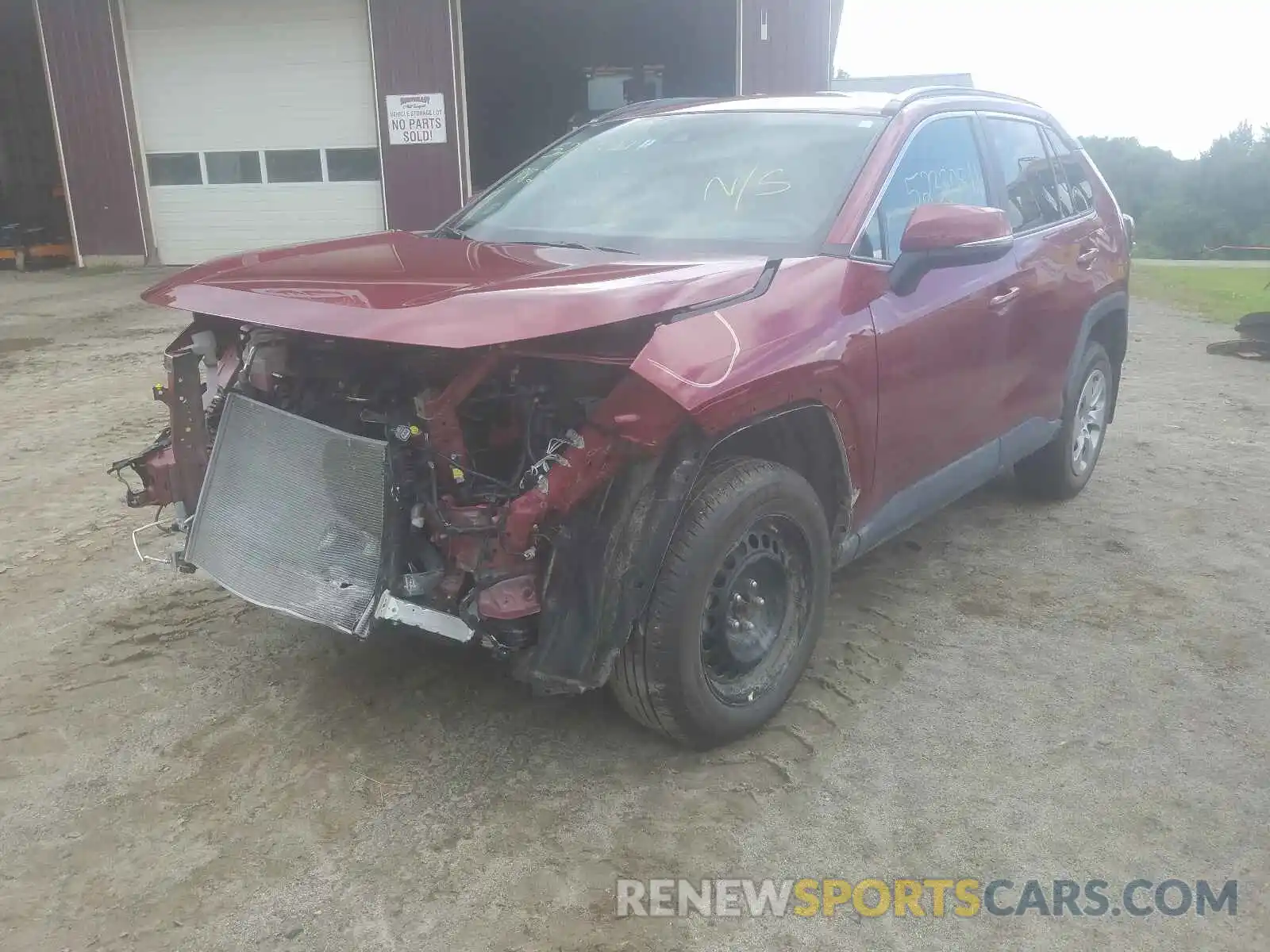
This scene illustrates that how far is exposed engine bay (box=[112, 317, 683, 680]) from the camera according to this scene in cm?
267

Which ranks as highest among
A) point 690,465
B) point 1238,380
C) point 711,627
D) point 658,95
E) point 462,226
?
point 658,95

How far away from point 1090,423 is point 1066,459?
410 millimetres

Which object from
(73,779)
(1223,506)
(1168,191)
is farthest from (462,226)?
(1168,191)

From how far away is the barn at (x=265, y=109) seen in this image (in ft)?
47.2

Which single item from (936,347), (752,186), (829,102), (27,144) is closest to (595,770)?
(936,347)

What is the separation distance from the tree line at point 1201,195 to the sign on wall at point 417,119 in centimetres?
2039

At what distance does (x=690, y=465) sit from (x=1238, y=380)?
24.0 ft

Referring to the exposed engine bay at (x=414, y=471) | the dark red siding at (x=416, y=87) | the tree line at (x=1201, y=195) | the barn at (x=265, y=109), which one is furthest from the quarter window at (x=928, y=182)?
the tree line at (x=1201, y=195)

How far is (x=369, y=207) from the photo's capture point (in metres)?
15.0

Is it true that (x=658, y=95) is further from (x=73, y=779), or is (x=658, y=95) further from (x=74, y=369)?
(x=73, y=779)

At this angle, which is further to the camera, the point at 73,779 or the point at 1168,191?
the point at 1168,191

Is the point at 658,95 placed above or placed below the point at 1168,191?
above

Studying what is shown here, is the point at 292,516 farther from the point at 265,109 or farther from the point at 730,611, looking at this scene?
the point at 265,109

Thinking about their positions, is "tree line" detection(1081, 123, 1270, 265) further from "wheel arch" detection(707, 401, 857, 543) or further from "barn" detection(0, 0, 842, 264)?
"wheel arch" detection(707, 401, 857, 543)
